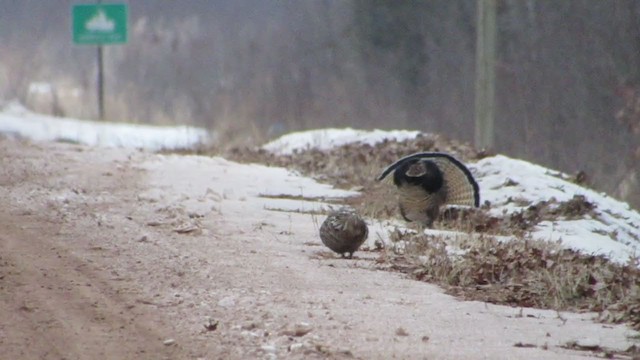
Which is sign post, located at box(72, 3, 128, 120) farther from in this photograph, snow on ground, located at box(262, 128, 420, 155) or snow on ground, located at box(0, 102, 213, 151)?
snow on ground, located at box(262, 128, 420, 155)

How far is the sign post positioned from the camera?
29641 millimetres

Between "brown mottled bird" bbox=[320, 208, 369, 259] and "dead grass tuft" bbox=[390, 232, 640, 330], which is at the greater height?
"brown mottled bird" bbox=[320, 208, 369, 259]

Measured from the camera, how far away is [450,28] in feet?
95.3

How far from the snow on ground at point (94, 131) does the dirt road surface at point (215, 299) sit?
479 inches

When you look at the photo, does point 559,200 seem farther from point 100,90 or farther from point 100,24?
point 100,24

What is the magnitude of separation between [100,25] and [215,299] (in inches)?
915

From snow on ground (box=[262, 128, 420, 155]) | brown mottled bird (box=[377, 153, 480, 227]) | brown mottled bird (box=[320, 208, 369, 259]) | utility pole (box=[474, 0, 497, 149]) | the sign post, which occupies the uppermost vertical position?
the sign post

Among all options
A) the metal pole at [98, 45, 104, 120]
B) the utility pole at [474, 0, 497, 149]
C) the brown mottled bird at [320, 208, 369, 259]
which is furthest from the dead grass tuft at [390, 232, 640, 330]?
the metal pole at [98, 45, 104, 120]

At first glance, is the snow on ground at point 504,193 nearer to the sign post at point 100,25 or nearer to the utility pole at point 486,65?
the utility pole at point 486,65

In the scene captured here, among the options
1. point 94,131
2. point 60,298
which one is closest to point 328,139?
point 94,131

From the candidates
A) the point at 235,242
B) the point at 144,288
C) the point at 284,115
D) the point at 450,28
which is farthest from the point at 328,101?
the point at 144,288

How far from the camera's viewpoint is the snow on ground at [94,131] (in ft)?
79.2

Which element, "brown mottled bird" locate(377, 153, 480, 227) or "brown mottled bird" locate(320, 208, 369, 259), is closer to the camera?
"brown mottled bird" locate(320, 208, 369, 259)

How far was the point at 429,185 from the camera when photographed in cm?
1198
